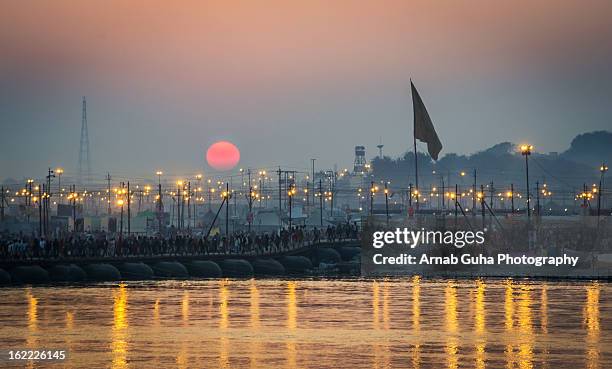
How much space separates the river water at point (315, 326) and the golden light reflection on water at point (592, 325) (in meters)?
0.05

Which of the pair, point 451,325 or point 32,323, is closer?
point 451,325

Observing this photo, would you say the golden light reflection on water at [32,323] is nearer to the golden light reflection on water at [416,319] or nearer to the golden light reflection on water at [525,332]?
the golden light reflection on water at [416,319]

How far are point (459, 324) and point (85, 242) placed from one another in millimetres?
53939

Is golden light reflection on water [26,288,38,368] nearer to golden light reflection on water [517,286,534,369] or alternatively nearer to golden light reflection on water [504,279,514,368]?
golden light reflection on water [504,279,514,368]

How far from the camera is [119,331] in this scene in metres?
57.9

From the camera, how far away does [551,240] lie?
12912cm

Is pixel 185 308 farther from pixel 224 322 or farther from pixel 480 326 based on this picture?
pixel 480 326

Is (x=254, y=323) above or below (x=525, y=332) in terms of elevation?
above

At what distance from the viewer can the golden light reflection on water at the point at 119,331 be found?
156ft

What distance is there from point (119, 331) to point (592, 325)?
2292 cm

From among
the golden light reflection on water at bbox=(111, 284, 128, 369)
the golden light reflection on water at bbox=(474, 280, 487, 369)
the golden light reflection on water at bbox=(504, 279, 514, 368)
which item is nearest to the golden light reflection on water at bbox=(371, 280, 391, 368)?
the golden light reflection on water at bbox=(474, 280, 487, 369)

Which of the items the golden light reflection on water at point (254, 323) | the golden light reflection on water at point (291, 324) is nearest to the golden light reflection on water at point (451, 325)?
the golden light reflection on water at point (291, 324)

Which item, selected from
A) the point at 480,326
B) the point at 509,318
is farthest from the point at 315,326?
the point at 509,318

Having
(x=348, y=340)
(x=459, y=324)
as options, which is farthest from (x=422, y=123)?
(x=348, y=340)
